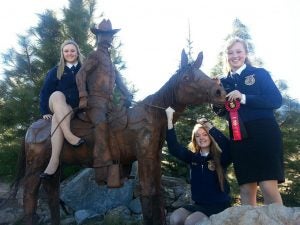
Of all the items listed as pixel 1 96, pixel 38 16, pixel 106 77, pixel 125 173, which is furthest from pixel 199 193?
pixel 38 16

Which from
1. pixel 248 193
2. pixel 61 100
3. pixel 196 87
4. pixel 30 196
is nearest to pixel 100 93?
pixel 61 100

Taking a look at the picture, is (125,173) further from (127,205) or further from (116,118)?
(127,205)

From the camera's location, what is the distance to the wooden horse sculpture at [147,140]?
4.22 metres

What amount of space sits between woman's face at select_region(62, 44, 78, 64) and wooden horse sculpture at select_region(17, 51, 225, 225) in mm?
892

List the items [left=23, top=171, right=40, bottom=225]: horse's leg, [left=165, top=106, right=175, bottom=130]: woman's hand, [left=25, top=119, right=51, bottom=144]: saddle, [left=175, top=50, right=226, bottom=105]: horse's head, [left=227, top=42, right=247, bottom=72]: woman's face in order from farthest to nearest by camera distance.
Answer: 1. [left=25, top=119, right=51, bottom=144]: saddle
2. [left=23, top=171, right=40, bottom=225]: horse's leg
3. [left=165, top=106, right=175, bottom=130]: woman's hand
4. [left=227, top=42, right=247, bottom=72]: woman's face
5. [left=175, top=50, right=226, bottom=105]: horse's head

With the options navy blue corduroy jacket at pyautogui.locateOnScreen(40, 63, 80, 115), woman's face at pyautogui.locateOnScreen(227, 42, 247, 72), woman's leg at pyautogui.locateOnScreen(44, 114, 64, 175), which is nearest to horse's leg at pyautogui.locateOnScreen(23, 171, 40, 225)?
woman's leg at pyautogui.locateOnScreen(44, 114, 64, 175)

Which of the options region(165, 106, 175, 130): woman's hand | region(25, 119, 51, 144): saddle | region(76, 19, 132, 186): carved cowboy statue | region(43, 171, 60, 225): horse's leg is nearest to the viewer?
region(165, 106, 175, 130): woman's hand

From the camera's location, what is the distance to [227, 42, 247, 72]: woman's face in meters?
4.19

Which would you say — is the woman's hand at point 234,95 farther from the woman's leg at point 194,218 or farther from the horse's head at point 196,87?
the woman's leg at point 194,218

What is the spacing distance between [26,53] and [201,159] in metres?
5.87

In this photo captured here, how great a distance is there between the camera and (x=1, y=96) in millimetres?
8312

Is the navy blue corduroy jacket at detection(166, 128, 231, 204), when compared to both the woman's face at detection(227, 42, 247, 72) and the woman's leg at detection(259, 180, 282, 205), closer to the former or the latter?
the woman's leg at detection(259, 180, 282, 205)

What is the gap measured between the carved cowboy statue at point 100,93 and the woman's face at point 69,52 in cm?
42

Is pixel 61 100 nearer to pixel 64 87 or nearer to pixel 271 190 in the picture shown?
pixel 64 87
